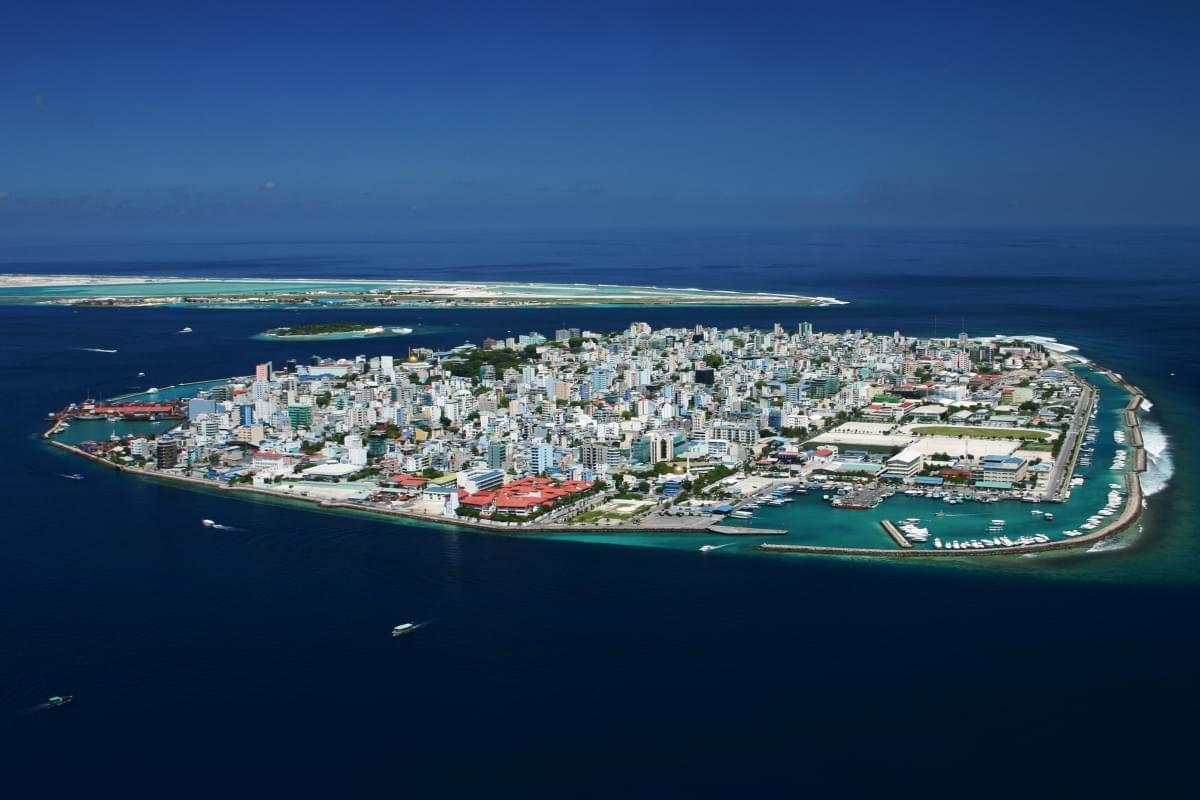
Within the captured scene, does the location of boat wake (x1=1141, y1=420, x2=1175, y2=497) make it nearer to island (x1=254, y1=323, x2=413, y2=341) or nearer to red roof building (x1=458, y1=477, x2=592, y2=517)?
red roof building (x1=458, y1=477, x2=592, y2=517)

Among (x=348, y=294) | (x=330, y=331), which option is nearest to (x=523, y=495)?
(x=330, y=331)

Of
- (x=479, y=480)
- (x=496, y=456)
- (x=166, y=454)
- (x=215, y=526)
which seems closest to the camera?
(x=215, y=526)

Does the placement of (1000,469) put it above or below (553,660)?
above

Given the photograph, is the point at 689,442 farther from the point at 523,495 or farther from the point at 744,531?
the point at 744,531

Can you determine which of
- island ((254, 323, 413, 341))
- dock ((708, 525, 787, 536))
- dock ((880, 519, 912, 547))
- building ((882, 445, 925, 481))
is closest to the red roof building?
dock ((708, 525, 787, 536))

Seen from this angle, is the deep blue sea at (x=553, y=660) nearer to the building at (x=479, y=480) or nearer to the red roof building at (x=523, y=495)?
the red roof building at (x=523, y=495)

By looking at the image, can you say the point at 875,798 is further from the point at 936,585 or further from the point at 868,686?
the point at 936,585

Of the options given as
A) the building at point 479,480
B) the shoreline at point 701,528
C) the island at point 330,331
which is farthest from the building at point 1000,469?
the island at point 330,331
